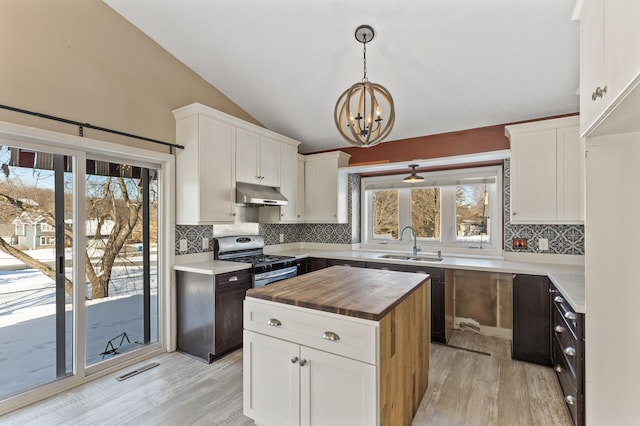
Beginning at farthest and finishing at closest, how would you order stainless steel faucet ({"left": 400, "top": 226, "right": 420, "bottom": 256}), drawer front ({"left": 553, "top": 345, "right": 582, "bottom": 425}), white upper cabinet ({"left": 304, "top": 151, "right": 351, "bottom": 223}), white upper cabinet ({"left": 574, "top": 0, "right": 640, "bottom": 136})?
white upper cabinet ({"left": 304, "top": 151, "right": 351, "bottom": 223}) < stainless steel faucet ({"left": 400, "top": 226, "right": 420, "bottom": 256}) < drawer front ({"left": 553, "top": 345, "right": 582, "bottom": 425}) < white upper cabinet ({"left": 574, "top": 0, "right": 640, "bottom": 136})

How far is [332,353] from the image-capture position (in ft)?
5.30

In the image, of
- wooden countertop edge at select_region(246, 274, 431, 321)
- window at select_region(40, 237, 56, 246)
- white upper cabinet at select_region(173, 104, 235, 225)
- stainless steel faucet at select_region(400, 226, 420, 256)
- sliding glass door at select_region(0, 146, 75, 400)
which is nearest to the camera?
wooden countertop edge at select_region(246, 274, 431, 321)

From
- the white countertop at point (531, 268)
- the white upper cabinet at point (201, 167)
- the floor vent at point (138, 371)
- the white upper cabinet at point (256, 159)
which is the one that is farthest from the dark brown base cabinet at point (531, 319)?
the floor vent at point (138, 371)

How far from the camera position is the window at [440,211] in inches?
152

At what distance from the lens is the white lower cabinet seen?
1535 mm

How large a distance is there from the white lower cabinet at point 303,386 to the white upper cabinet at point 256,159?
7.01 ft

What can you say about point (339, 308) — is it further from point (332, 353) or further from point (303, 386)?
point (303, 386)

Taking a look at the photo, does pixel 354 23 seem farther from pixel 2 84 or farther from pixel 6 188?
pixel 6 188

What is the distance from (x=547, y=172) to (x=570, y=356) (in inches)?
67.5

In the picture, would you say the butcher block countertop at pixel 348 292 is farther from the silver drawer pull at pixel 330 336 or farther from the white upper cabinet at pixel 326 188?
the white upper cabinet at pixel 326 188

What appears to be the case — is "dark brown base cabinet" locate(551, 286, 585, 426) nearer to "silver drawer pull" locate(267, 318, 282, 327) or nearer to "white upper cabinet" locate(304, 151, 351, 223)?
"silver drawer pull" locate(267, 318, 282, 327)

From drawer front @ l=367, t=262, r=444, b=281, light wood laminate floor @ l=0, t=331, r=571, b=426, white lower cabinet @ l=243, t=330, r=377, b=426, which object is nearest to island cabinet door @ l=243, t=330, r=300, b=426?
white lower cabinet @ l=243, t=330, r=377, b=426

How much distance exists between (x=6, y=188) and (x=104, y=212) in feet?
2.23

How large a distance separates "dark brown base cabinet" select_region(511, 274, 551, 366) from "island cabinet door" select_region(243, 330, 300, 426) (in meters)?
2.32
